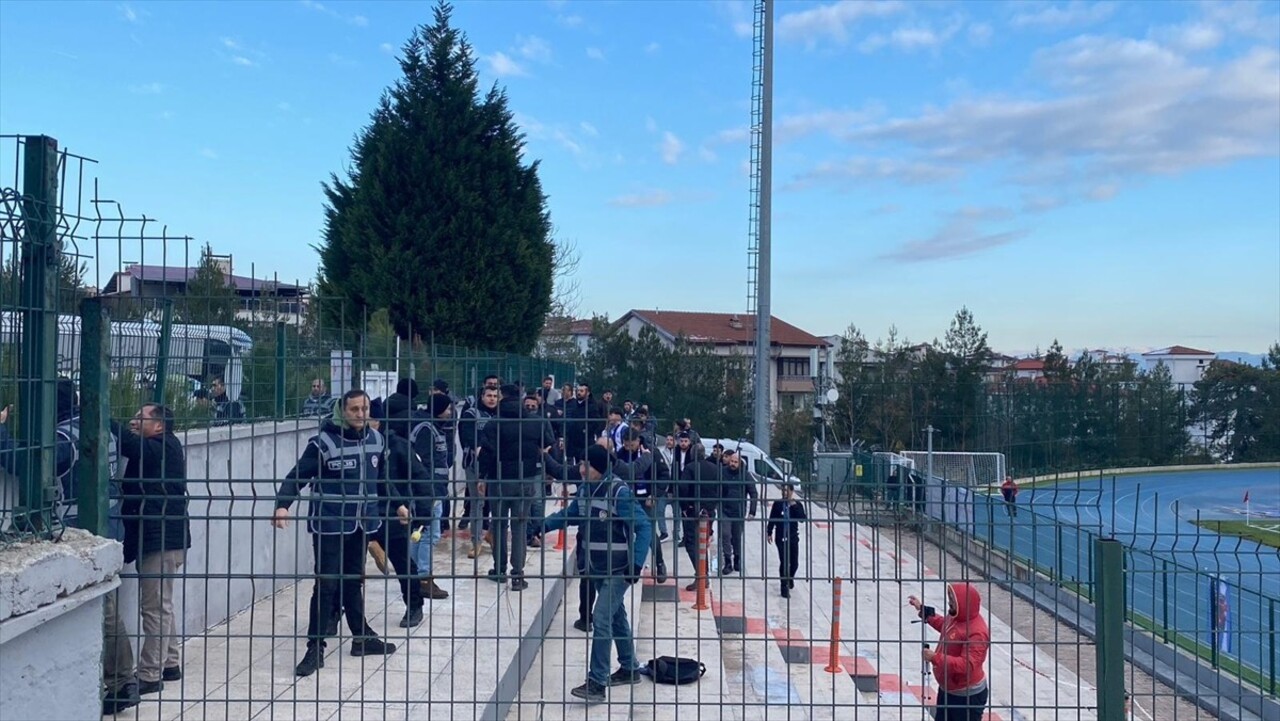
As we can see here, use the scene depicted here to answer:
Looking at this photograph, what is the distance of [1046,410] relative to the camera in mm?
39250

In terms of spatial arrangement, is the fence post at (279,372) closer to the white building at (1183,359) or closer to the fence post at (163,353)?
the fence post at (163,353)

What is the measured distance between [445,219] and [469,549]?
14.7 m

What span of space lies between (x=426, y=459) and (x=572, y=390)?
748cm

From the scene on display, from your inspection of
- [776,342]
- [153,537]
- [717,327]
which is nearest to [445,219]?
[153,537]

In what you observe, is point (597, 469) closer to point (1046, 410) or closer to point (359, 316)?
point (359, 316)

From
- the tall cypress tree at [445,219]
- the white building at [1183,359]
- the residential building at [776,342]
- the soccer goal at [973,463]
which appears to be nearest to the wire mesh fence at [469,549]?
the tall cypress tree at [445,219]

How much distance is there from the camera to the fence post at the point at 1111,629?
13.1ft

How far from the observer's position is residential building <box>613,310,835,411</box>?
46969mm

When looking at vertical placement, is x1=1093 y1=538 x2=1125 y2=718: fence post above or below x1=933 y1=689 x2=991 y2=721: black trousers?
above

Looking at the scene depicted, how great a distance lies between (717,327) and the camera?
64000 mm

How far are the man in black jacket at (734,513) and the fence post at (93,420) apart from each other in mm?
2303

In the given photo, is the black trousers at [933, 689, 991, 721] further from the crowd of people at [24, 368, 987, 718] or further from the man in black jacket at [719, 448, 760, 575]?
the man in black jacket at [719, 448, 760, 575]

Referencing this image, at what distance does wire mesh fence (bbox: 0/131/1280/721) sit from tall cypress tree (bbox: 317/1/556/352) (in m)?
12.3

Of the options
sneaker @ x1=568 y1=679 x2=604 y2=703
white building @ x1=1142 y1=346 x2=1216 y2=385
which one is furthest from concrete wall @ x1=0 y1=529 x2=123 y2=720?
white building @ x1=1142 y1=346 x2=1216 y2=385
